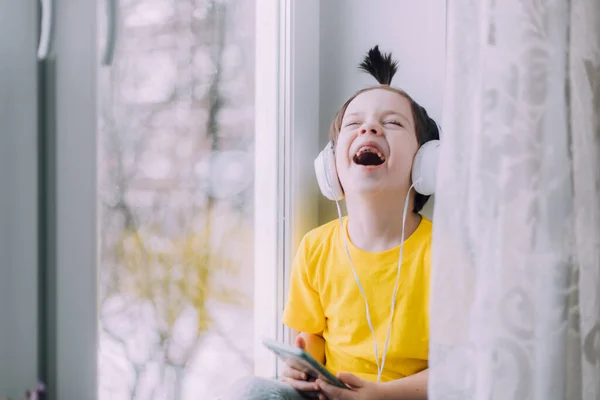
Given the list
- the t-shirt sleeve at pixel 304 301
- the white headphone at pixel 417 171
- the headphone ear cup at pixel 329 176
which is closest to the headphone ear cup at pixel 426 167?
the white headphone at pixel 417 171

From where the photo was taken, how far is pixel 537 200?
69cm

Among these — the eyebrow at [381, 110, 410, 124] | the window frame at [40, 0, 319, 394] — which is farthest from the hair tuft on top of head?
the window frame at [40, 0, 319, 394]

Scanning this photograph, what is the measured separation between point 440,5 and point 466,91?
556mm

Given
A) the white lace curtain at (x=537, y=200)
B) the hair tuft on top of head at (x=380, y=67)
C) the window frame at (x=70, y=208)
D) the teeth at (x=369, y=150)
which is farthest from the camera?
the hair tuft on top of head at (x=380, y=67)

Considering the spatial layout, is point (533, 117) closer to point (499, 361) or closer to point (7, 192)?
point (499, 361)

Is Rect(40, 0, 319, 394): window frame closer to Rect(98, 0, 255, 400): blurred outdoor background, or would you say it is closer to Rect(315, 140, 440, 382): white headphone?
Rect(98, 0, 255, 400): blurred outdoor background

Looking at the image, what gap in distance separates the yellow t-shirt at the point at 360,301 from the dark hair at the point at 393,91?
15 centimetres

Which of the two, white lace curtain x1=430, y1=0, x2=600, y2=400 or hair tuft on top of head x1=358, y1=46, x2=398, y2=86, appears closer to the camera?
white lace curtain x1=430, y1=0, x2=600, y2=400

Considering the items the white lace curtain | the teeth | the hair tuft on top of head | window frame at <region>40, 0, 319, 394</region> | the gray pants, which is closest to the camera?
the white lace curtain

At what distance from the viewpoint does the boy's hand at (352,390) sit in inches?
37.3

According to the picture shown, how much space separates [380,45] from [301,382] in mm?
776

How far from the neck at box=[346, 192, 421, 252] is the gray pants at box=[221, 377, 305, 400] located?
0.31 metres

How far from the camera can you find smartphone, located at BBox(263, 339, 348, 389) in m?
0.92

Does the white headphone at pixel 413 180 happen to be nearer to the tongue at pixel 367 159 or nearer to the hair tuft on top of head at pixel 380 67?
the tongue at pixel 367 159
